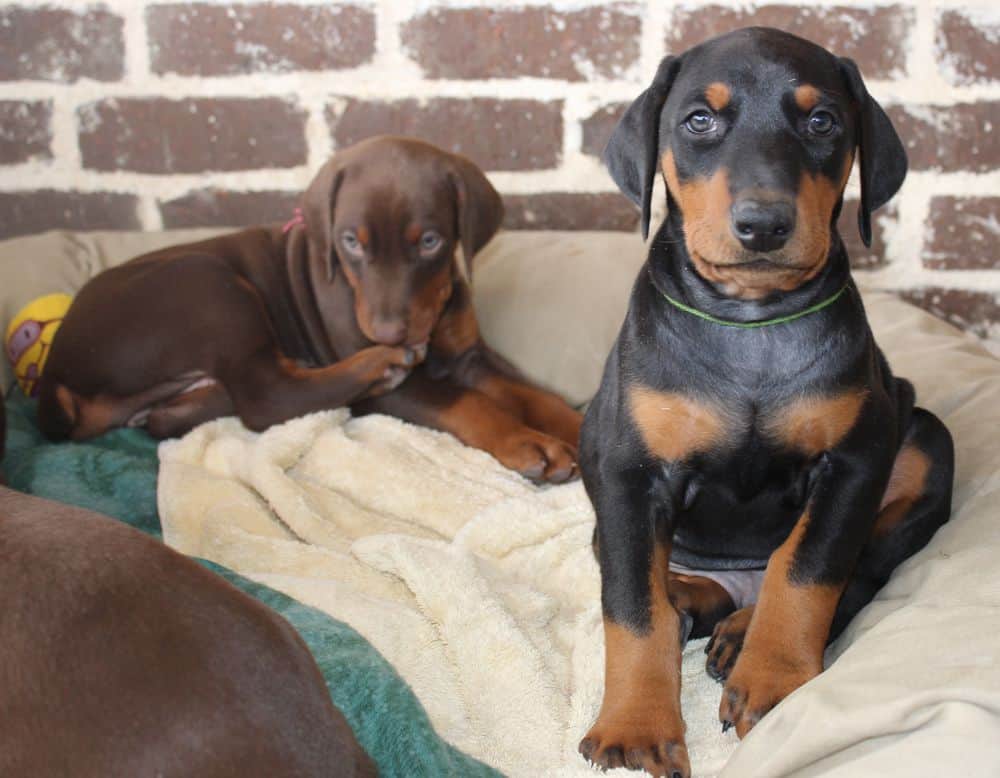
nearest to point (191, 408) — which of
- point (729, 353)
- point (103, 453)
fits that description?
point (103, 453)

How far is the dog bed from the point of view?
1.86m

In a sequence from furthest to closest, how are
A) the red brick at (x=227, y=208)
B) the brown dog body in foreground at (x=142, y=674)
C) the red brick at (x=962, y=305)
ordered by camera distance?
the red brick at (x=227, y=208) < the red brick at (x=962, y=305) < the brown dog body in foreground at (x=142, y=674)

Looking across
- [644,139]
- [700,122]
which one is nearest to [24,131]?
[644,139]

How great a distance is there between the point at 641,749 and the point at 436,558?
764 millimetres

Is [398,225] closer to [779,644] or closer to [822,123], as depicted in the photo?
[822,123]

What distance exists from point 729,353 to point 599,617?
64 cm

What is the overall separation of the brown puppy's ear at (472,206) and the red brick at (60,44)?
1597 millimetres

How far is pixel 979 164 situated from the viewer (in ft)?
14.5

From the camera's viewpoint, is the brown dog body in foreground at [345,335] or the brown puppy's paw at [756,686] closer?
the brown puppy's paw at [756,686]

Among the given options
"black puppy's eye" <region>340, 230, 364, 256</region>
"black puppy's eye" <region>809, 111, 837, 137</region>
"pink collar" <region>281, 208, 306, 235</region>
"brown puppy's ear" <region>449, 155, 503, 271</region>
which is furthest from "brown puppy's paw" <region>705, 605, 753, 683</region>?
"pink collar" <region>281, 208, 306, 235</region>

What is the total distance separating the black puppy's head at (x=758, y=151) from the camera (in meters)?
2.18

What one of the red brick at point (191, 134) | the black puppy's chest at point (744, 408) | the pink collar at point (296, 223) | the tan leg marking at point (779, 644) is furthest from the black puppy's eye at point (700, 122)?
the red brick at point (191, 134)

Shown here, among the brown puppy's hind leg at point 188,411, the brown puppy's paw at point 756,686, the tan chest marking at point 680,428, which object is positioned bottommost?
the brown puppy's hind leg at point 188,411

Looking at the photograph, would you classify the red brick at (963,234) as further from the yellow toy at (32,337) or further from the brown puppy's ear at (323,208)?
the yellow toy at (32,337)
